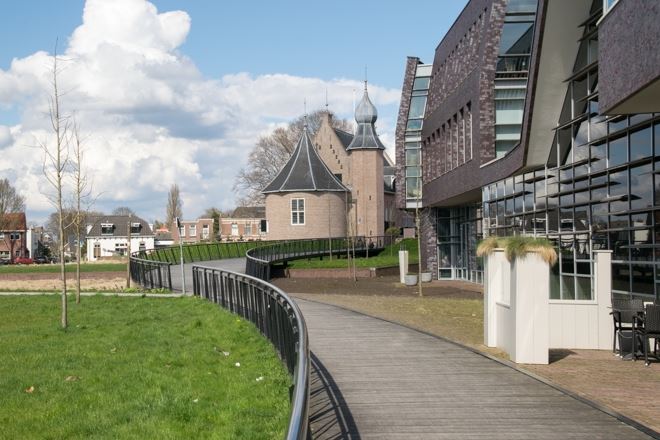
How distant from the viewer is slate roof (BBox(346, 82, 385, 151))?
7225 centimetres

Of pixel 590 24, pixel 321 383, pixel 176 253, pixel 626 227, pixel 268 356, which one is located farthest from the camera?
pixel 176 253

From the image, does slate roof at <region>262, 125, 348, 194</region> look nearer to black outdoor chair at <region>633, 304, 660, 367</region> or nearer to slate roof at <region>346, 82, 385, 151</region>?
slate roof at <region>346, 82, 385, 151</region>

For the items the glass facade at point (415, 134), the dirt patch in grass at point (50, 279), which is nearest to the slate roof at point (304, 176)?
the dirt patch in grass at point (50, 279)

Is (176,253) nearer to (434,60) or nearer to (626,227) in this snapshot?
(434,60)

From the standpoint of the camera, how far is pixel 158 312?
67.8ft

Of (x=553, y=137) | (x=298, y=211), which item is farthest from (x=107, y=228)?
(x=553, y=137)

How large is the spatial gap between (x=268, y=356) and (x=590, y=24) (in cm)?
1183

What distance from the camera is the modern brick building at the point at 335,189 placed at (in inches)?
2655

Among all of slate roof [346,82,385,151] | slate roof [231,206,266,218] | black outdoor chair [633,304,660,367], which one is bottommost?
black outdoor chair [633,304,660,367]

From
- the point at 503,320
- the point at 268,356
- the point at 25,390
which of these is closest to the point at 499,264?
the point at 503,320

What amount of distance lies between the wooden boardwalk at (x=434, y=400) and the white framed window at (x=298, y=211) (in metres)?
54.1

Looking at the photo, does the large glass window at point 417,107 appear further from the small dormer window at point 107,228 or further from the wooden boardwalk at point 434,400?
the small dormer window at point 107,228

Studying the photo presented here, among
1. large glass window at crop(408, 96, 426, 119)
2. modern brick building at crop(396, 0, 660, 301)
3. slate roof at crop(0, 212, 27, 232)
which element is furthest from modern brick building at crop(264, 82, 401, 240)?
slate roof at crop(0, 212, 27, 232)

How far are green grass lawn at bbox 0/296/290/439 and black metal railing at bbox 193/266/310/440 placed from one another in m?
0.35
